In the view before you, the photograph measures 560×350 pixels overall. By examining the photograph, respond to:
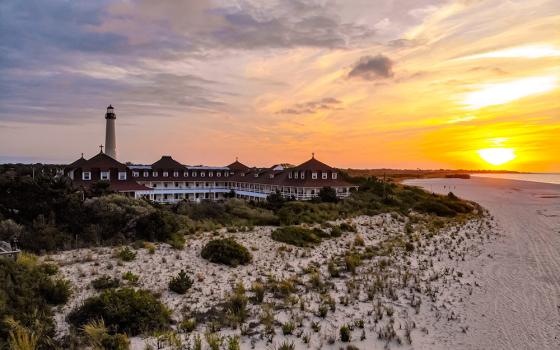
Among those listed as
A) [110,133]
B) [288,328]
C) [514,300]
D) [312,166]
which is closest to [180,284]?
[288,328]

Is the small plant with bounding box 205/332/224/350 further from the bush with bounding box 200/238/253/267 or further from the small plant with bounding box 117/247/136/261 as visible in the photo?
the small plant with bounding box 117/247/136/261

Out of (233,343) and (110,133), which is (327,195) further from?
(110,133)

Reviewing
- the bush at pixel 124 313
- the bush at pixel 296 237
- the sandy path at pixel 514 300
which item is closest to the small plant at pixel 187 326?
the bush at pixel 124 313

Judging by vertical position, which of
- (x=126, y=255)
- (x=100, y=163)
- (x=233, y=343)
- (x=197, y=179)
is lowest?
(x=233, y=343)

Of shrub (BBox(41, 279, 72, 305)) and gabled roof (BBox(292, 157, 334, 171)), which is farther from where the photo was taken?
gabled roof (BBox(292, 157, 334, 171))

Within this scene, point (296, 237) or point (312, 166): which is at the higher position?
point (312, 166)

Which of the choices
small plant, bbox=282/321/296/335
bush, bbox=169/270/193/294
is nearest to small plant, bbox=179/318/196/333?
bush, bbox=169/270/193/294

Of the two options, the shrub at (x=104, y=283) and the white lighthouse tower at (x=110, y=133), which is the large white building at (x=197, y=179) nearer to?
the white lighthouse tower at (x=110, y=133)
